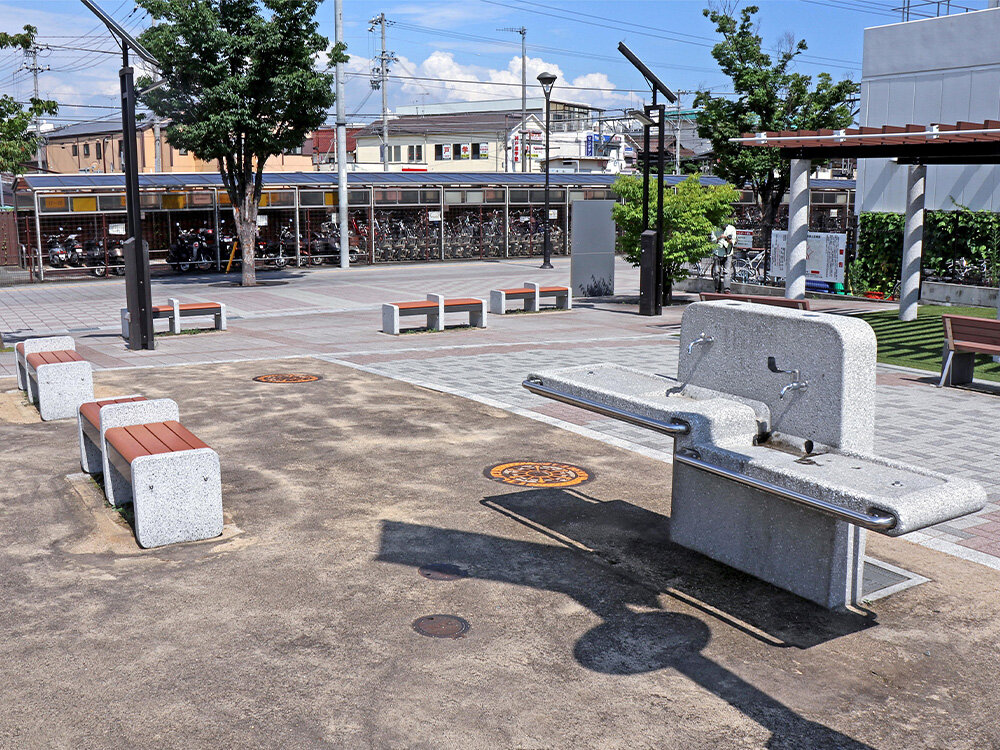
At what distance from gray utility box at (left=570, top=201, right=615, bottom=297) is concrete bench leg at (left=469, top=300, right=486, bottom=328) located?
223 inches

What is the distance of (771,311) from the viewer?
19.7ft

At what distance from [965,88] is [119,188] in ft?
72.8

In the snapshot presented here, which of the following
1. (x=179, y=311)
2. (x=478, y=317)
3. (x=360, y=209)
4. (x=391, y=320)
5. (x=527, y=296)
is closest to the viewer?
(x=179, y=311)

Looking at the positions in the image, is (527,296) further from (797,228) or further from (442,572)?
(442,572)

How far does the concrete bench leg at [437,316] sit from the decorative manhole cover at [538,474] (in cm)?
887

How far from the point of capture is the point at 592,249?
23.2 m

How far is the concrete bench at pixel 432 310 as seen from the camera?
16.9 m

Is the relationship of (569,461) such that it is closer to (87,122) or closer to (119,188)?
(119,188)

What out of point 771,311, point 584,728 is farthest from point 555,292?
point 584,728

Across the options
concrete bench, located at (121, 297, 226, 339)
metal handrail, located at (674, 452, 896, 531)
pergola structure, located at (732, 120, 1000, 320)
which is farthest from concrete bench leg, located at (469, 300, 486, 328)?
metal handrail, located at (674, 452, 896, 531)

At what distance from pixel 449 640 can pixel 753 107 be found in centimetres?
2484

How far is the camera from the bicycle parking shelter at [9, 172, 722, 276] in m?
28.2

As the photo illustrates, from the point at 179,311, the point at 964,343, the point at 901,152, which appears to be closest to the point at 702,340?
the point at 964,343

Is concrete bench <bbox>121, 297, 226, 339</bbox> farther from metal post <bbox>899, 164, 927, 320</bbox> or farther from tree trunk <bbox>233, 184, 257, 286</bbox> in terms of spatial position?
metal post <bbox>899, 164, 927, 320</bbox>
